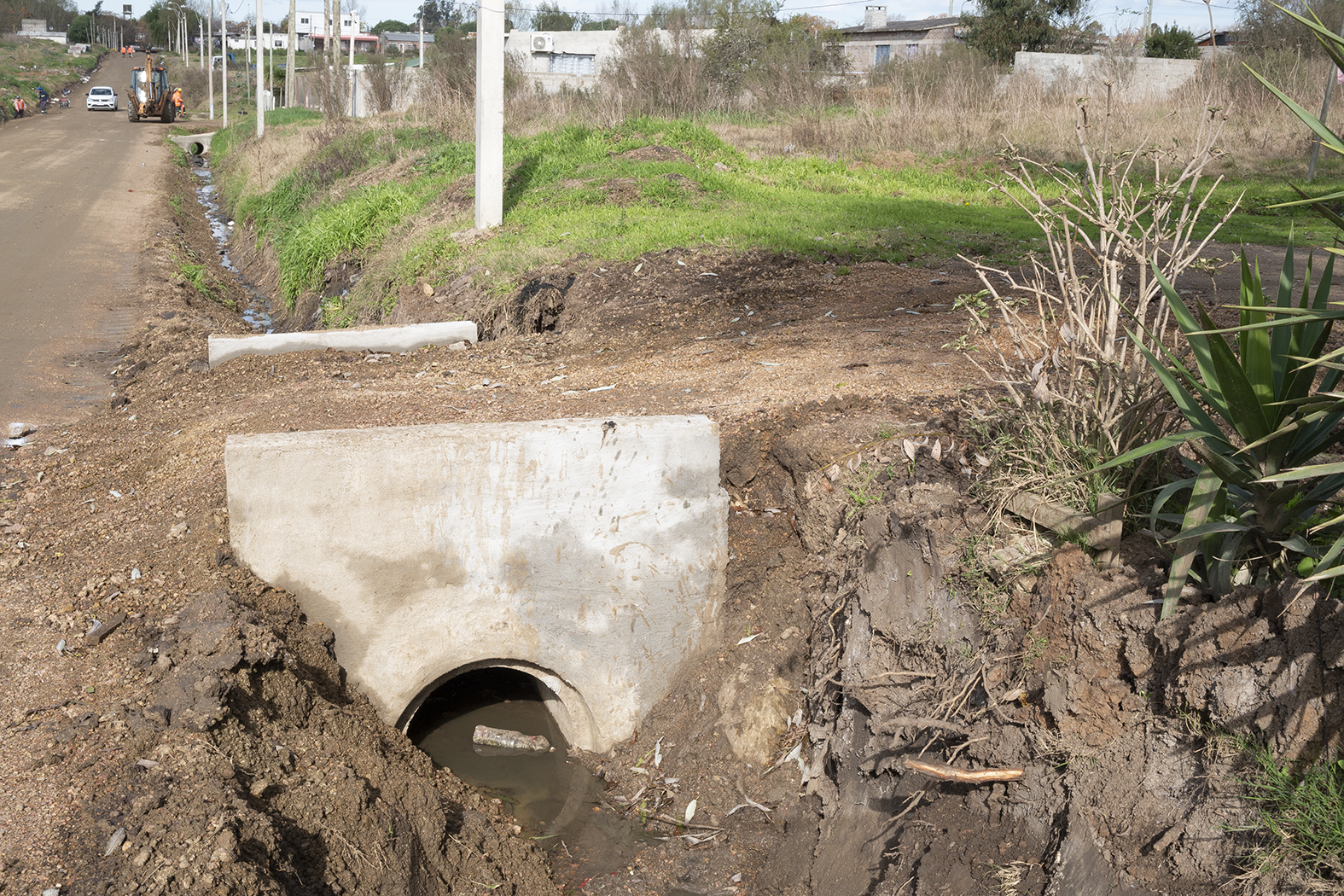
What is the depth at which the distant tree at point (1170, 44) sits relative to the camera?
26938 millimetres

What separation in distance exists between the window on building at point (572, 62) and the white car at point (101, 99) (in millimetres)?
18965

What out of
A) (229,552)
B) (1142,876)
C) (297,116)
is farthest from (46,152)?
(1142,876)

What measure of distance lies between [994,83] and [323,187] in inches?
459

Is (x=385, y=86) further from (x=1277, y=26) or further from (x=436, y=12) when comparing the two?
(x=436, y=12)

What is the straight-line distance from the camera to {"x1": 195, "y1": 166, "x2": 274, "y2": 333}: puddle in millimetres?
12773

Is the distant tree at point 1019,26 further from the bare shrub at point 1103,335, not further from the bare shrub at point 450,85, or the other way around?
the bare shrub at point 1103,335

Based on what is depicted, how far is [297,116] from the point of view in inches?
1168

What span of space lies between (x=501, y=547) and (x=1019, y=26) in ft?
86.6

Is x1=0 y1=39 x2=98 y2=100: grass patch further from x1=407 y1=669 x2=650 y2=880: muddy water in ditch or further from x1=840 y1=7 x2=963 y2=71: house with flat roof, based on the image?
x1=407 y1=669 x2=650 y2=880: muddy water in ditch

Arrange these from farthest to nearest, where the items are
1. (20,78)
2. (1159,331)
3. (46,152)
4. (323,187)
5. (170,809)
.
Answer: (20,78)
(46,152)
(323,187)
(1159,331)
(170,809)

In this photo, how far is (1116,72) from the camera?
16016 millimetres

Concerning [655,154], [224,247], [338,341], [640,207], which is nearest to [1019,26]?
[655,154]

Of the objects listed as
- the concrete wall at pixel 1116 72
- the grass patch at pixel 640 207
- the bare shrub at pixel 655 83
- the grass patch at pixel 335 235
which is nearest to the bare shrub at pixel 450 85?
the grass patch at pixel 640 207

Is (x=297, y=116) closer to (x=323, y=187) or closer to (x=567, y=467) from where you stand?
(x=323, y=187)
